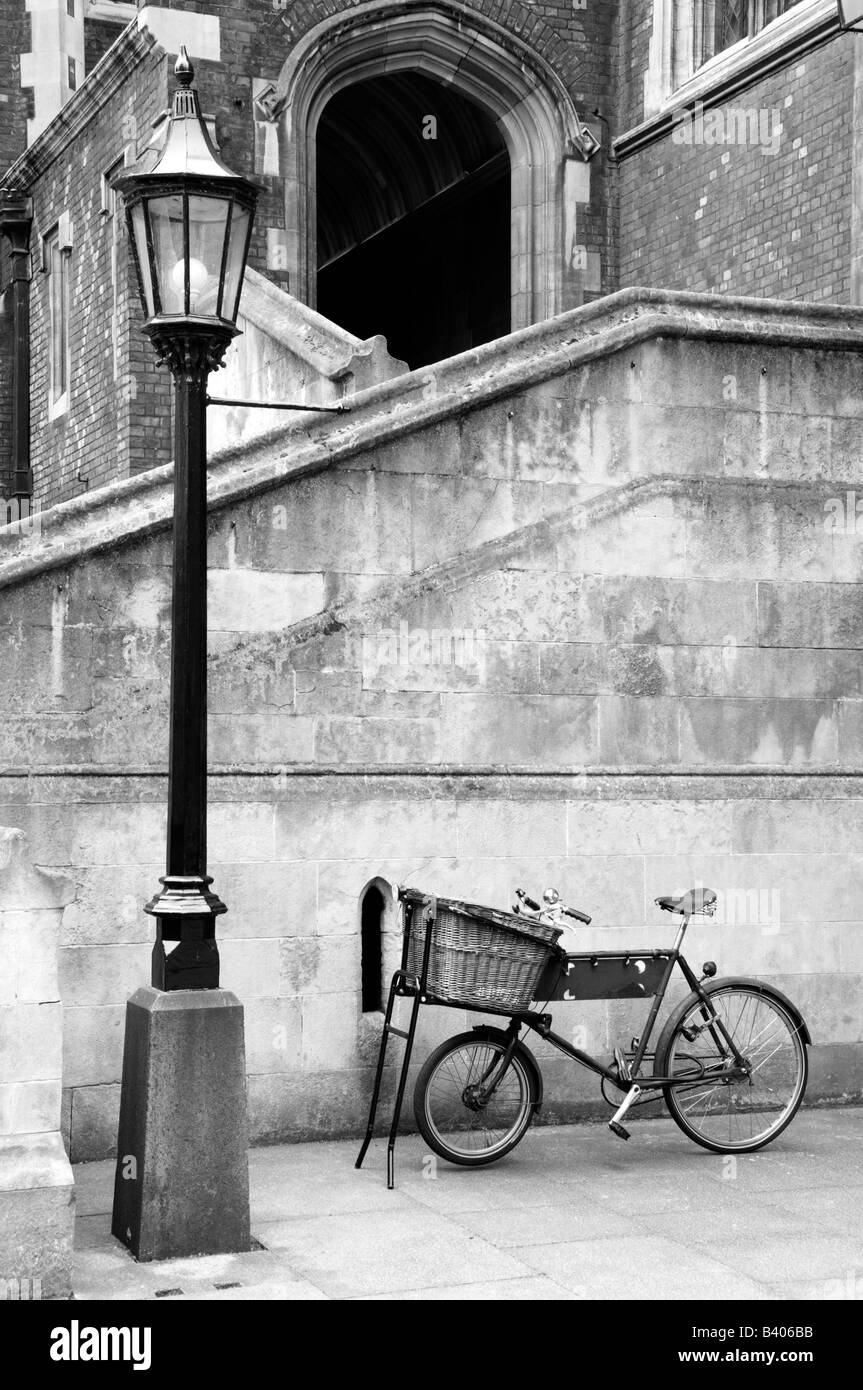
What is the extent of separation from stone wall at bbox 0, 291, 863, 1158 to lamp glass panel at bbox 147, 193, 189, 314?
170cm

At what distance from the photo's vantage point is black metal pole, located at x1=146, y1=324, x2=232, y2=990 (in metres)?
6.88

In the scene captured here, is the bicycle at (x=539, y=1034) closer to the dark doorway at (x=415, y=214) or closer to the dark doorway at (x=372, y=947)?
the dark doorway at (x=372, y=947)

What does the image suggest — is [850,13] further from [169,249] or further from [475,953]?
[475,953]

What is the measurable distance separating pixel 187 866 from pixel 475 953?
1.56 metres

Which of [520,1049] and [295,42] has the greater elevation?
[295,42]

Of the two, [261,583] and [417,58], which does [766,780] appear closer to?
[261,583]

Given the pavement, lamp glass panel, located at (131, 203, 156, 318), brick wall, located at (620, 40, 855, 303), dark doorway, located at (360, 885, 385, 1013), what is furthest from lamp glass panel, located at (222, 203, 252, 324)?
brick wall, located at (620, 40, 855, 303)

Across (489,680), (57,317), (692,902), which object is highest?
(57,317)

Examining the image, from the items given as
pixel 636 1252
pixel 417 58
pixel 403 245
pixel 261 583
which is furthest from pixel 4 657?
pixel 403 245

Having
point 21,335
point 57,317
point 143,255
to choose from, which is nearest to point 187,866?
point 143,255

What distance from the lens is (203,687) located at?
22.9 feet

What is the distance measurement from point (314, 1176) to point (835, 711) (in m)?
3.87

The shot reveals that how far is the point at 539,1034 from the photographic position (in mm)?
8383

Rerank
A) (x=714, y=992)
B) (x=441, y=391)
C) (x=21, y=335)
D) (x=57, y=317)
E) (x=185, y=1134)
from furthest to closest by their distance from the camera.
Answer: (x=21, y=335) < (x=57, y=317) < (x=441, y=391) < (x=714, y=992) < (x=185, y=1134)
